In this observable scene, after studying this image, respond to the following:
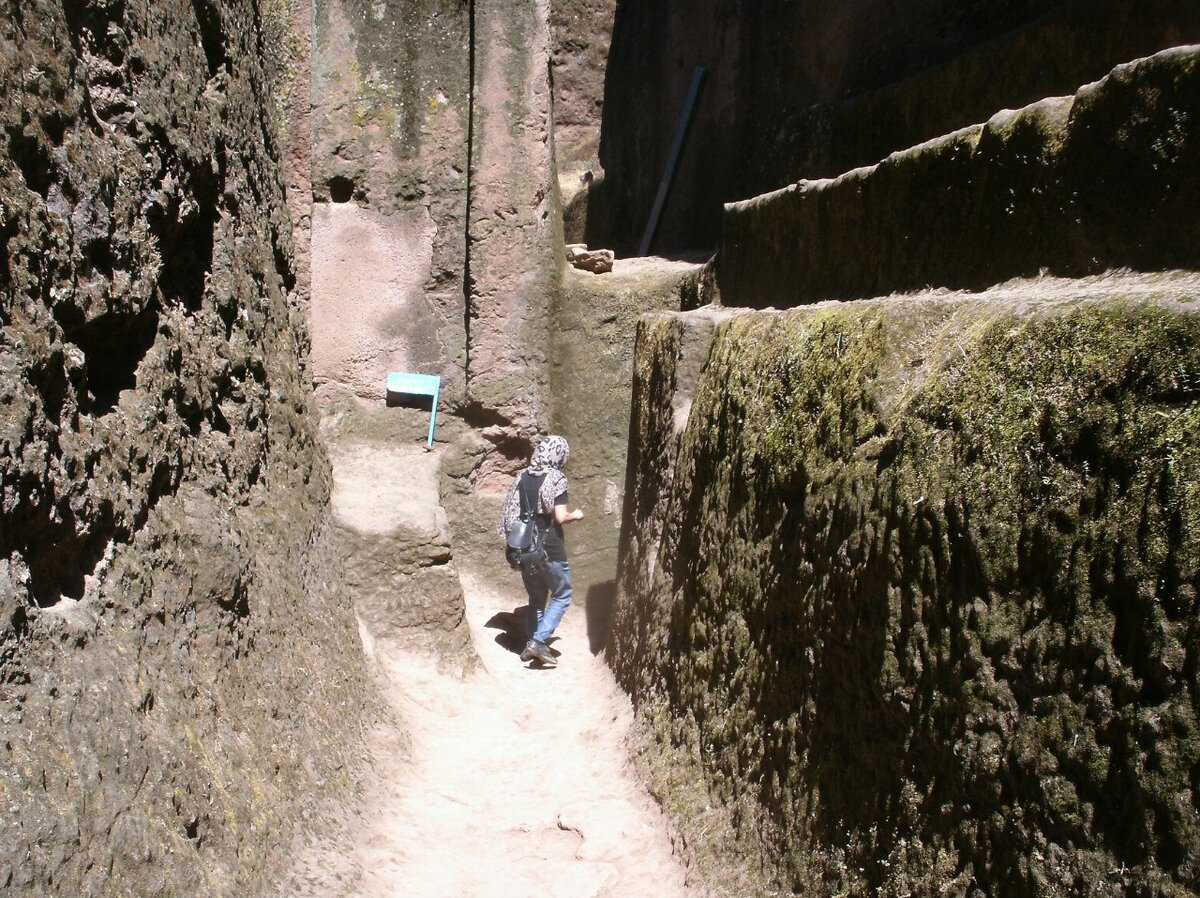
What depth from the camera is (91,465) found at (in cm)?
220

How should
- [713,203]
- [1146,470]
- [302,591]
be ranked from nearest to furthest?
[1146,470] → [302,591] → [713,203]

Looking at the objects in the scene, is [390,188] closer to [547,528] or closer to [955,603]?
[547,528]

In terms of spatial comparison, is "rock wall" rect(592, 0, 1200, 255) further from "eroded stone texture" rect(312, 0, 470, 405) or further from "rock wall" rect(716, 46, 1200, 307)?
"eroded stone texture" rect(312, 0, 470, 405)

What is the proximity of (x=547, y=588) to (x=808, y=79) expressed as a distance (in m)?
3.34

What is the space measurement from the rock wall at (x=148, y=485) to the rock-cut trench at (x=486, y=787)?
23 centimetres

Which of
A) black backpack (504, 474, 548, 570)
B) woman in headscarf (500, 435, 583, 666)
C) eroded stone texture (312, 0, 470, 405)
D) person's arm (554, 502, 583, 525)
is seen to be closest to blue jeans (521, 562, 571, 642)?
woman in headscarf (500, 435, 583, 666)

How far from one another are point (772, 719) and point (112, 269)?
1.82 meters

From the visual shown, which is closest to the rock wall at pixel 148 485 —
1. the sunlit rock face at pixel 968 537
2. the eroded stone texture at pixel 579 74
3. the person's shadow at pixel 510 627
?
the sunlit rock face at pixel 968 537

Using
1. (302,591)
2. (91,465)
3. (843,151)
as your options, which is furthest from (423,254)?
(91,465)

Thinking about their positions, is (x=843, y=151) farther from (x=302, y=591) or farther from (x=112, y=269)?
(x=112, y=269)

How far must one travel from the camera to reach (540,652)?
5.43 meters

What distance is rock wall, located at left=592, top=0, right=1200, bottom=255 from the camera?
3717 millimetres

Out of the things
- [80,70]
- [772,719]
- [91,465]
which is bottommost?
[772,719]

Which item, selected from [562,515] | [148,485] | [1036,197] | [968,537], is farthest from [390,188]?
[968,537]
